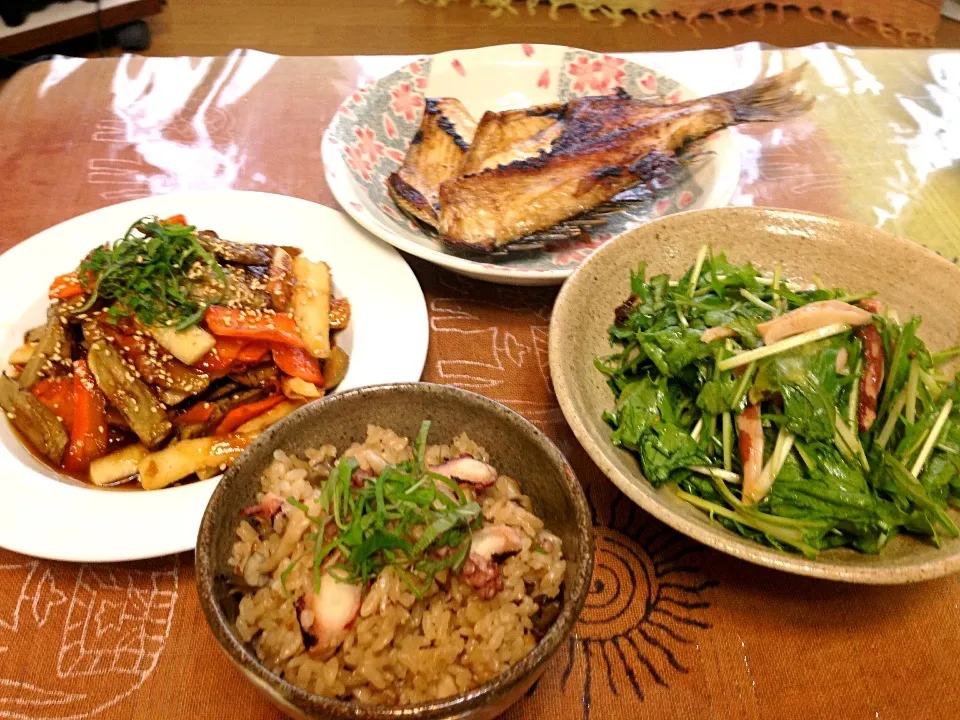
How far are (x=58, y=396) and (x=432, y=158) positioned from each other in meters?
1.25

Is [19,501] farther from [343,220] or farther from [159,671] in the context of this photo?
[343,220]

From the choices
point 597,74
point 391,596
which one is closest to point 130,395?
point 391,596

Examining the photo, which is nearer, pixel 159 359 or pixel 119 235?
pixel 159 359

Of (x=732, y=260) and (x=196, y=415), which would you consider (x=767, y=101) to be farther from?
(x=196, y=415)

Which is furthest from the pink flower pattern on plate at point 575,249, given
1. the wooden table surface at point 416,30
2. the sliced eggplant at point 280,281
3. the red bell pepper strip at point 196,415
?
the wooden table surface at point 416,30

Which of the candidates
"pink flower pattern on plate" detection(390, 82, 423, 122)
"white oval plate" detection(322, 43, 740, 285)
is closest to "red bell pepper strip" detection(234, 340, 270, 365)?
"white oval plate" detection(322, 43, 740, 285)

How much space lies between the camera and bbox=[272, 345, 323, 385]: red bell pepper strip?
156 cm

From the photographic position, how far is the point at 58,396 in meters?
1.53

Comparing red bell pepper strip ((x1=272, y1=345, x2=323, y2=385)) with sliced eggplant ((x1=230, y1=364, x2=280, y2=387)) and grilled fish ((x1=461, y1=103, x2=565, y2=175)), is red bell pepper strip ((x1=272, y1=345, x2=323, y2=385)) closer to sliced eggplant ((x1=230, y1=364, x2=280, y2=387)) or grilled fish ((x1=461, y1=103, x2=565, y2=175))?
sliced eggplant ((x1=230, y1=364, x2=280, y2=387))

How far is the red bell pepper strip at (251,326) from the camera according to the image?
1.54m

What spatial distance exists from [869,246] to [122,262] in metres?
1.80

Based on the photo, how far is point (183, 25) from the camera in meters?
4.34

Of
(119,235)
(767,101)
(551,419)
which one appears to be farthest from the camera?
(767,101)

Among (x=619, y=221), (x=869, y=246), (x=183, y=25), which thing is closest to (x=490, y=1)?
(x=183, y=25)
